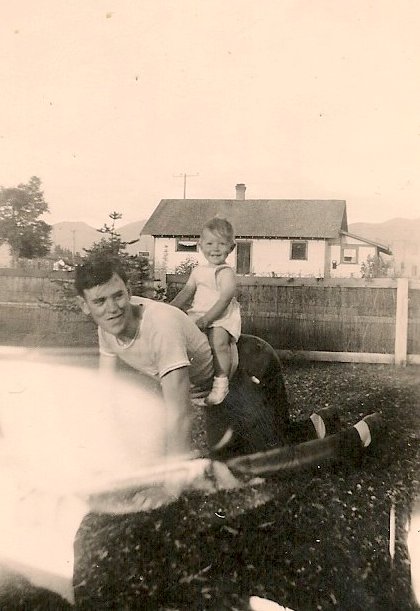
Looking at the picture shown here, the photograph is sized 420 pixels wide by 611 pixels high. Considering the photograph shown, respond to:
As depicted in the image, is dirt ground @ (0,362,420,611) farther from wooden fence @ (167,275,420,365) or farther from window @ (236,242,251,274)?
window @ (236,242,251,274)

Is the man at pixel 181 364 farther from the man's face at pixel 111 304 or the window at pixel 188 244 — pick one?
the window at pixel 188 244

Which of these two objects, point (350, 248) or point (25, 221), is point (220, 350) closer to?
point (350, 248)

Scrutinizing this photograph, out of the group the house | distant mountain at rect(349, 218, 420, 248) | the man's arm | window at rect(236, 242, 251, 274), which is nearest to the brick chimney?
the house

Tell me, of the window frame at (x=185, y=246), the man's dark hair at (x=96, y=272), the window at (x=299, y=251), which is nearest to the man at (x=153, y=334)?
the man's dark hair at (x=96, y=272)

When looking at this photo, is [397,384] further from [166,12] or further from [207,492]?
[166,12]

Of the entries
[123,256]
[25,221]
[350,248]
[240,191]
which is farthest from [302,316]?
[25,221]
